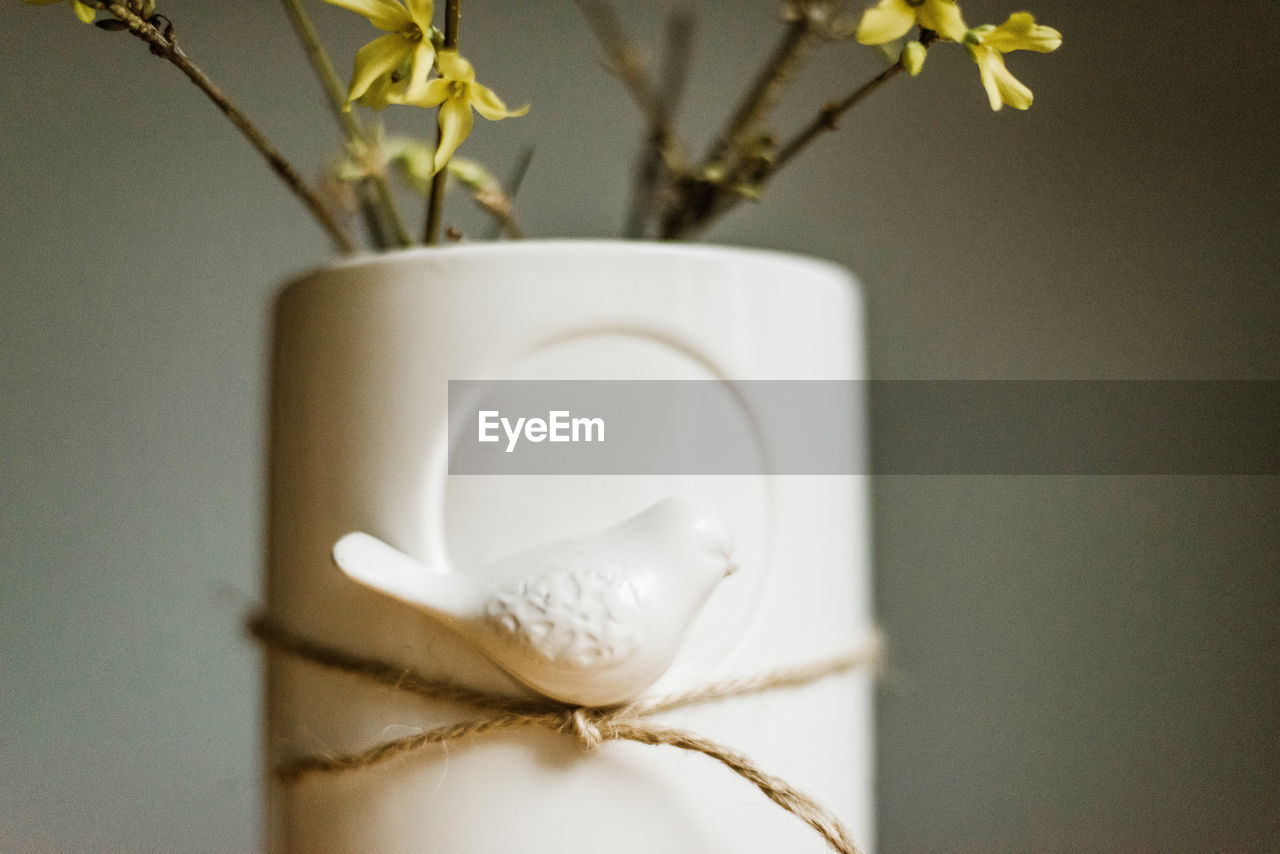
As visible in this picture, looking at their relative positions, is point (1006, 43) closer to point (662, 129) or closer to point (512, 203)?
point (662, 129)

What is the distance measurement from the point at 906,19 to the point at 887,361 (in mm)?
309

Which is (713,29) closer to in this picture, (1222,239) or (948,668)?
(1222,239)

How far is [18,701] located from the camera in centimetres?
58

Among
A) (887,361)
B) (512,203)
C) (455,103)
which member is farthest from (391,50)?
(887,361)

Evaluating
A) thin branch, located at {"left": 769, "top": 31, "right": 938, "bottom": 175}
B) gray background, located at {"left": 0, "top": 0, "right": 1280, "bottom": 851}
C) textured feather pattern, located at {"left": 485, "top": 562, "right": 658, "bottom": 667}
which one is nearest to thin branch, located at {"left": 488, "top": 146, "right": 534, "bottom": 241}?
gray background, located at {"left": 0, "top": 0, "right": 1280, "bottom": 851}

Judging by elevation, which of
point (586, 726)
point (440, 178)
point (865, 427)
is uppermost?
point (440, 178)

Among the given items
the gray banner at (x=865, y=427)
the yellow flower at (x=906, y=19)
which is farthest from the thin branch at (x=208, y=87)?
the yellow flower at (x=906, y=19)

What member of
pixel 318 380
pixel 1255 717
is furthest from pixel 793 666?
pixel 1255 717

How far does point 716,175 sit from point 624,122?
249 mm

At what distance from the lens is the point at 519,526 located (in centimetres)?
34

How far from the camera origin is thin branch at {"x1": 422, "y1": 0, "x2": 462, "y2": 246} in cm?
33

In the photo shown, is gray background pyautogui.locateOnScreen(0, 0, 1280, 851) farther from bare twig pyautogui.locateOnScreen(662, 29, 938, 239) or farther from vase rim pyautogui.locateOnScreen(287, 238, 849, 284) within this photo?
vase rim pyautogui.locateOnScreen(287, 238, 849, 284)

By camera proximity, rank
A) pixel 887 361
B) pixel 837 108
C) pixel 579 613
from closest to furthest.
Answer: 1. pixel 579 613
2. pixel 837 108
3. pixel 887 361

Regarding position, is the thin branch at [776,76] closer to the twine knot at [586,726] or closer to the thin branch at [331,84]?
the thin branch at [331,84]
